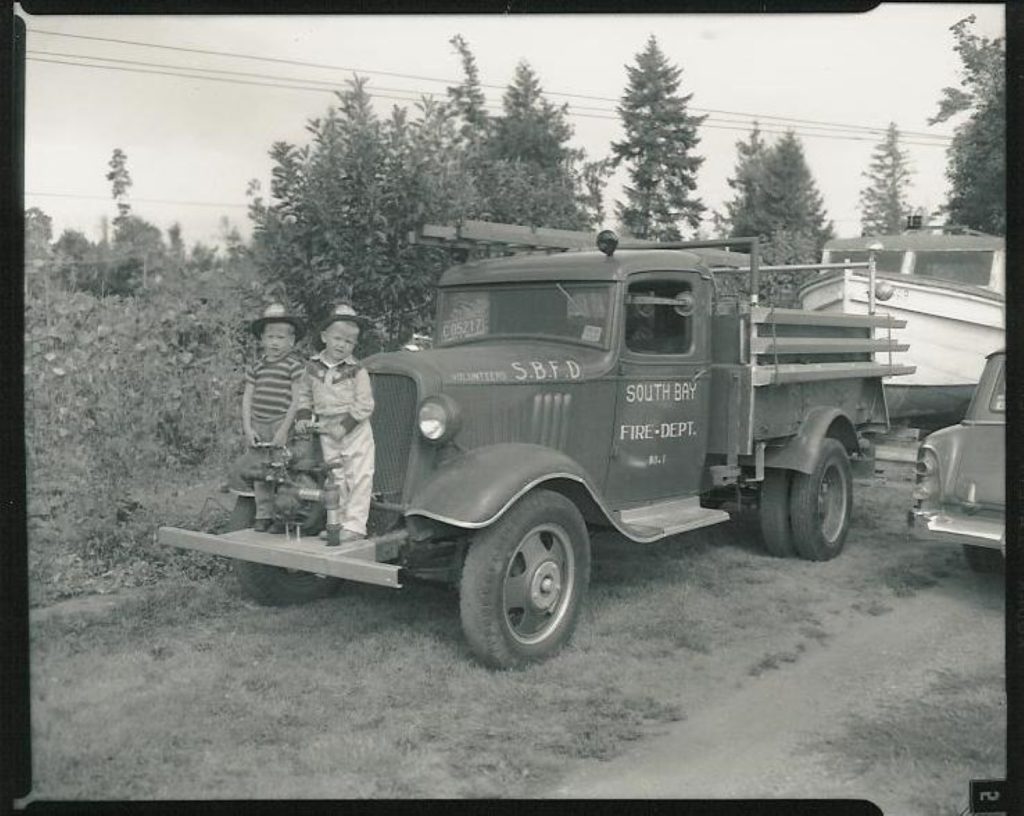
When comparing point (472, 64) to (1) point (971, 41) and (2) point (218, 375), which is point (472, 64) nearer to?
(1) point (971, 41)

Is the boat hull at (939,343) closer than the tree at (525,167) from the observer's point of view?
No

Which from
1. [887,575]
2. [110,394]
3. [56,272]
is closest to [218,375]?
[110,394]

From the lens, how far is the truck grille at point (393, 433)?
4.60 meters

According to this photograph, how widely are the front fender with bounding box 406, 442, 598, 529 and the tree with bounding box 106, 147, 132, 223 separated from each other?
85.8 inches

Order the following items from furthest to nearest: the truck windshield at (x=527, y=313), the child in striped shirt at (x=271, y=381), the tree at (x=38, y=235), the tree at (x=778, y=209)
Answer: the tree at (x=778, y=209) < the truck windshield at (x=527, y=313) < the child in striped shirt at (x=271, y=381) < the tree at (x=38, y=235)

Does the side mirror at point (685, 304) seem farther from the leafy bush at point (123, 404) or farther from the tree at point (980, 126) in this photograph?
the leafy bush at point (123, 404)

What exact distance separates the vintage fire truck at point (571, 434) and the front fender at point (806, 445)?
0.01m

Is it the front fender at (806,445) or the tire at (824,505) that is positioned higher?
the front fender at (806,445)

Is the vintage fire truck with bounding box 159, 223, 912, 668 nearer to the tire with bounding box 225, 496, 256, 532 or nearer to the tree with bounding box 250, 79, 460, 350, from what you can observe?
the tire with bounding box 225, 496, 256, 532

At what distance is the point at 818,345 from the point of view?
21.1 ft

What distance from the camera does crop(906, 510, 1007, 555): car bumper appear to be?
16.4 feet

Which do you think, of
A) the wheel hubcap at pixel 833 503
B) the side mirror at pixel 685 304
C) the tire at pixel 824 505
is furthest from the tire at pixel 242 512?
the wheel hubcap at pixel 833 503

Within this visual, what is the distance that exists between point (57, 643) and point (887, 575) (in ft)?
16.1

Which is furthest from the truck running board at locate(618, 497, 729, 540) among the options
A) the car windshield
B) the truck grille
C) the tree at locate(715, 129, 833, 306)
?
the tree at locate(715, 129, 833, 306)
